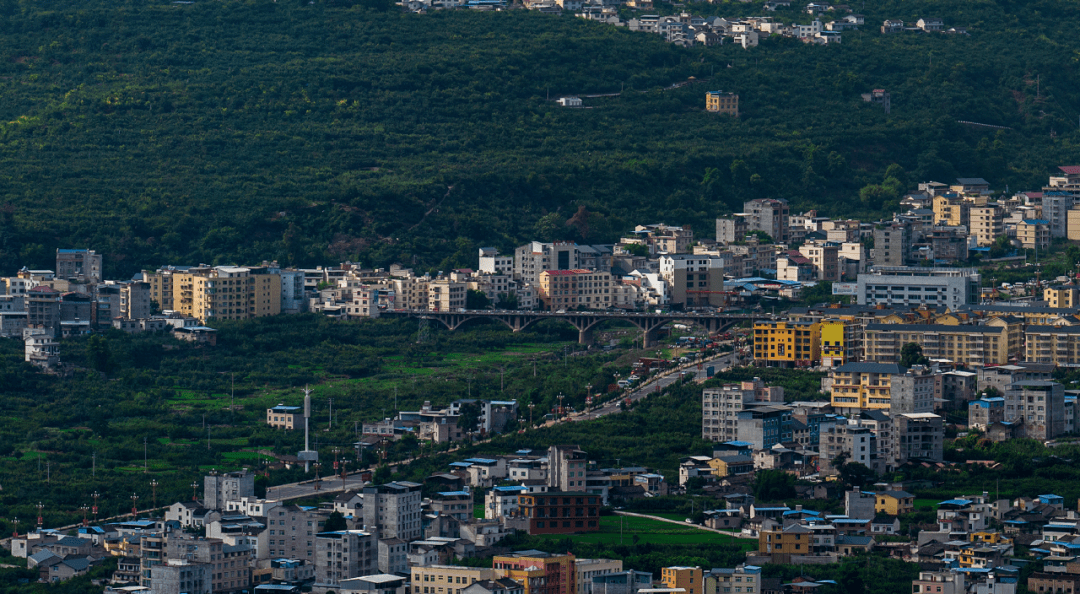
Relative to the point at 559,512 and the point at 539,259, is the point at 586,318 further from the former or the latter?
the point at 559,512

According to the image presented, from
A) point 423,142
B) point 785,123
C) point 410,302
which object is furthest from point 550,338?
point 785,123

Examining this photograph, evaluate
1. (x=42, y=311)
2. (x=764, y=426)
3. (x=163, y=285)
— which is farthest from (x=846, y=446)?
(x=163, y=285)

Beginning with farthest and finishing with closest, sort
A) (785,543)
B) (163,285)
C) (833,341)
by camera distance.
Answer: (163,285), (833,341), (785,543)

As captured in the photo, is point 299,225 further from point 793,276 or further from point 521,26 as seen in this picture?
point 521,26

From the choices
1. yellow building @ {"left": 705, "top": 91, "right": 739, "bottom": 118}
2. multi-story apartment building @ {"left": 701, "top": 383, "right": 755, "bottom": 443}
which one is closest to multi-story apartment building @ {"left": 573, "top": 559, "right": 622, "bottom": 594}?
multi-story apartment building @ {"left": 701, "top": 383, "right": 755, "bottom": 443}

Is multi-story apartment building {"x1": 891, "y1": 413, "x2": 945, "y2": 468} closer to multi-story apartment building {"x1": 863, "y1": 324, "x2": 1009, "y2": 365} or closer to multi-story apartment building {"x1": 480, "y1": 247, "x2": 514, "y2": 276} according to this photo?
multi-story apartment building {"x1": 863, "y1": 324, "x2": 1009, "y2": 365}

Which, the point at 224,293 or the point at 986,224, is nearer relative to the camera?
the point at 224,293
